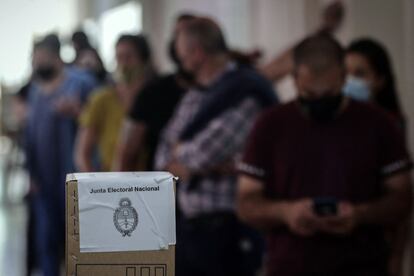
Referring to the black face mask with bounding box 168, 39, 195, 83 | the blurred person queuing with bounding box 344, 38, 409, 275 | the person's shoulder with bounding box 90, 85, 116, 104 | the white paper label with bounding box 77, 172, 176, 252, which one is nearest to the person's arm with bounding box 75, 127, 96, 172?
the person's shoulder with bounding box 90, 85, 116, 104

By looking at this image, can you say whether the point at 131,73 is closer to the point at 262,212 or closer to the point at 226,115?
the point at 226,115

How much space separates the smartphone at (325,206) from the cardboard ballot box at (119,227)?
1315 mm

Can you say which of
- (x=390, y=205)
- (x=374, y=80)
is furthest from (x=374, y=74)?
(x=390, y=205)

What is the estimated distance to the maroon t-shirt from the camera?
3186 millimetres

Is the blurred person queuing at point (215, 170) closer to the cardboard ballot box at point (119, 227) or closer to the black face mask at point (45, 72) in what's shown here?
the black face mask at point (45, 72)

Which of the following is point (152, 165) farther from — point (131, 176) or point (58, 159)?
point (131, 176)

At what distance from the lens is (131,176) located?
190cm

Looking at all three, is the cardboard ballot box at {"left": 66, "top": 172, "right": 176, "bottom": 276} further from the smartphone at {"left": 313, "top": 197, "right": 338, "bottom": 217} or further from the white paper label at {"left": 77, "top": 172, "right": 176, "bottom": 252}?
the smartphone at {"left": 313, "top": 197, "right": 338, "bottom": 217}

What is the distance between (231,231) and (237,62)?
89 cm

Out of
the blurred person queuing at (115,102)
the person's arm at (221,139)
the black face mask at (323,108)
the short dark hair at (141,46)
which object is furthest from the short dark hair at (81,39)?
the black face mask at (323,108)

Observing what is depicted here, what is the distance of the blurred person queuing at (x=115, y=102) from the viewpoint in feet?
16.2

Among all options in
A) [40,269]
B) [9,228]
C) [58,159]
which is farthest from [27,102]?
[9,228]

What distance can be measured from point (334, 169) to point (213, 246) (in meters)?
0.78

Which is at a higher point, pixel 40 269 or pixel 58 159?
pixel 58 159
